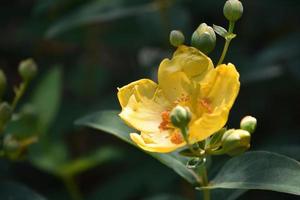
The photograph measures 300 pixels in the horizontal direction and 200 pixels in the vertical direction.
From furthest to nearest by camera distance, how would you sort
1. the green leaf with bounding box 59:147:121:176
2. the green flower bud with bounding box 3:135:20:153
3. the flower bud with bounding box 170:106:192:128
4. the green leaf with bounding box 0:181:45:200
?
the green leaf with bounding box 59:147:121:176
the green flower bud with bounding box 3:135:20:153
the green leaf with bounding box 0:181:45:200
the flower bud with bounding box 170:106:192:128

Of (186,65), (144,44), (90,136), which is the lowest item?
(90,136)

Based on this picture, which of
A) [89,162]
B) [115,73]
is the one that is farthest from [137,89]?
[115,73]

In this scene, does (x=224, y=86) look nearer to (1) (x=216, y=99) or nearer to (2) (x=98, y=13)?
(1) (x=216, y=99)

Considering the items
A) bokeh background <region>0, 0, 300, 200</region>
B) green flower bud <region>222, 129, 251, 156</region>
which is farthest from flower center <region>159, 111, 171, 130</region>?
bokeh background <region>0, 0, 300, 200</region>

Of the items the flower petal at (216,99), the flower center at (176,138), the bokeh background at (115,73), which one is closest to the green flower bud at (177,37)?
the flower petal at (216,99)

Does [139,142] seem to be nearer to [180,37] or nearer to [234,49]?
[180,37]

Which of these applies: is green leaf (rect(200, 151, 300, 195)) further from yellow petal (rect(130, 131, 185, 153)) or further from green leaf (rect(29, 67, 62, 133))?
green leaf (rect(29, 67, 62, 133))

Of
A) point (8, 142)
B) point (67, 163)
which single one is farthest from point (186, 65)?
point (67, 163)
